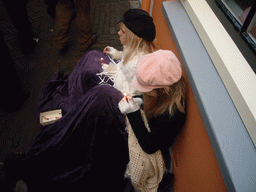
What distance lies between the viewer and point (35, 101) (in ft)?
9.22

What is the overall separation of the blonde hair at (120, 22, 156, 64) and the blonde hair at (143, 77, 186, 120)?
61cm

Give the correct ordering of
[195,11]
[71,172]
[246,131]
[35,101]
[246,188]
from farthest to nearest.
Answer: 1. [35,101]
2. [71,172]
3. [195,11]
4. [246,131]
5. [246,188]

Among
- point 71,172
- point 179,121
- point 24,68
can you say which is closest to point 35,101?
point 24,68

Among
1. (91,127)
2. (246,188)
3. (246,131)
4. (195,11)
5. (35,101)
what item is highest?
(195,11)

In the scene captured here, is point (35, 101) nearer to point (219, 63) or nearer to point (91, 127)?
point (91, 127)

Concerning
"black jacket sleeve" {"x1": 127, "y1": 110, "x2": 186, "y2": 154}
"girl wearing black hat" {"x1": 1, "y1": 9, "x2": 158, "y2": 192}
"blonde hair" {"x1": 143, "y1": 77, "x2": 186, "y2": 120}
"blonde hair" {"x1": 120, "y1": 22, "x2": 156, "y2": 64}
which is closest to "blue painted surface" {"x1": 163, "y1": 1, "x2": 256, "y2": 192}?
"blonde hair" {"x1": 143, "y1": 77, "x2": 186, "y2": 120}

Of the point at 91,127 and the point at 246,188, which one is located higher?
the point at 246,188

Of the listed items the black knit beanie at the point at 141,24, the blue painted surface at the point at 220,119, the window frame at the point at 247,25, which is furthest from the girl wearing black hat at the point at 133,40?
the window frame at the point at 247,25

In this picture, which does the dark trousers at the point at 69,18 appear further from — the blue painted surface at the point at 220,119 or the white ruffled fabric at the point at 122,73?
the blue painted surface at the point at 220,119

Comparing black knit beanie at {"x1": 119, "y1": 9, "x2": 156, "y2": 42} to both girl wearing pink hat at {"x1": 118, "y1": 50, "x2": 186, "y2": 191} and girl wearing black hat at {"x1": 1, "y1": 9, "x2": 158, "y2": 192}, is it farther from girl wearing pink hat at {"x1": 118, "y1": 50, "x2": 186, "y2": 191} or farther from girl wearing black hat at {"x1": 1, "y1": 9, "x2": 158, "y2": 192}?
girl wearing pink hat at {"x1": 118, "y1": 50, "x2": 186, "y2": 191}

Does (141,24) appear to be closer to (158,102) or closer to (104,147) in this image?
(158,102)

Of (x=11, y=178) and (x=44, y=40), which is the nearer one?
(x=11, y=178)

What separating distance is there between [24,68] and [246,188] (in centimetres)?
347

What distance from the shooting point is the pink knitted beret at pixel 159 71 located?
1302mm
